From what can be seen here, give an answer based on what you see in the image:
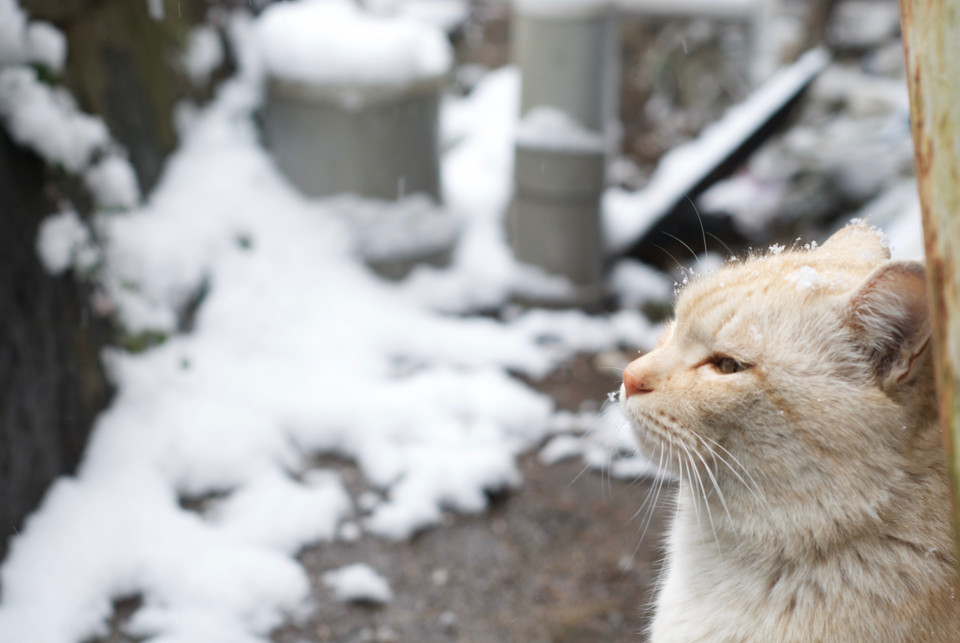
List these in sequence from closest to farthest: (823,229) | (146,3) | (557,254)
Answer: (146,3)
(557,254)
(823,229)

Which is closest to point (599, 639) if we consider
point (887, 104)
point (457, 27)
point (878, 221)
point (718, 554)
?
point (718, 554)

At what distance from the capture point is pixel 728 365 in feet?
4.49

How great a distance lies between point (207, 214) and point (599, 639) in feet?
8.63

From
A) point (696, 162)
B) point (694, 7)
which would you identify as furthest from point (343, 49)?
point (694, 7)

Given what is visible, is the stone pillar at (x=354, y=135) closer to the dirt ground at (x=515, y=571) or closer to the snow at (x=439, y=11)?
the dirt ground at (x=515, y=571)

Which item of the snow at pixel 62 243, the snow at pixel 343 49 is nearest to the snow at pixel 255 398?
the snow at pixel 62 243

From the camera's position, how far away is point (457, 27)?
778cm

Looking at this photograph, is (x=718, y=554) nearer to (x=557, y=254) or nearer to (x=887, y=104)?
(x=557, y=254)

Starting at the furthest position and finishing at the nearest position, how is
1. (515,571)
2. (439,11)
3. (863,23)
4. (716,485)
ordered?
(439,11), (863,23), (515,571), (716,485)

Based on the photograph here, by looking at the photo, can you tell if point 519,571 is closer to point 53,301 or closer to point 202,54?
point 53,301

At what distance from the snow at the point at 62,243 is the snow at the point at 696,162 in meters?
2.84

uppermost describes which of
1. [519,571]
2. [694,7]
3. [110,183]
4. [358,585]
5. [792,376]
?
[792,376]

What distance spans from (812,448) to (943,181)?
0.46 m

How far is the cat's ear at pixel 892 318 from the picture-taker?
1.13 meters
